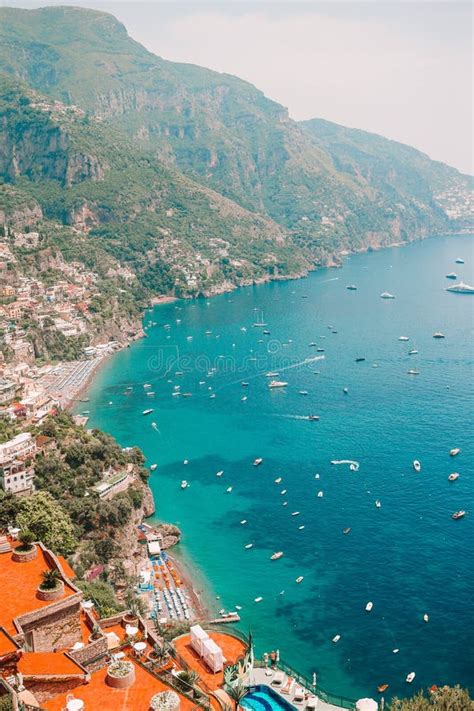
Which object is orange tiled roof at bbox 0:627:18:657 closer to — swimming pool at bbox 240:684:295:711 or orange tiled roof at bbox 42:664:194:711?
orange tiled roof at bbox 42:664:194:711

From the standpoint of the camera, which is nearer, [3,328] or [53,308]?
[3,328]

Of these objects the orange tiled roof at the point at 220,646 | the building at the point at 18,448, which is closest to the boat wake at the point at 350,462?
the building at the point at 18,448

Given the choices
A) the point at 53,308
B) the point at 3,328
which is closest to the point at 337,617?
the point at 3,328

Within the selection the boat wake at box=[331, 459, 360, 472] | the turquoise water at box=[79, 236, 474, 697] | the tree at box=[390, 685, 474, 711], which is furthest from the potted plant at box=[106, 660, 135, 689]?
the boat wake at box=[331, 459, 360, 472]

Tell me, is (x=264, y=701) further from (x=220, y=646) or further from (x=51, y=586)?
(x=51, y=586)

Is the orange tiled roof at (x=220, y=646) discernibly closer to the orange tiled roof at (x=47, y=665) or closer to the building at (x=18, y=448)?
the orange tiled roof at (x=47, y=665)

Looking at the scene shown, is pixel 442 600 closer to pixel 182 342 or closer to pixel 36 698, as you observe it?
pixel 36 698
